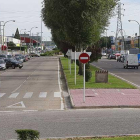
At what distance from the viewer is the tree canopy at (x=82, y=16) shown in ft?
118

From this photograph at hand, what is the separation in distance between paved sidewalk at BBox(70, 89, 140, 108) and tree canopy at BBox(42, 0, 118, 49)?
1105 cm

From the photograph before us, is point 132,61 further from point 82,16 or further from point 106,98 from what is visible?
point 106,98

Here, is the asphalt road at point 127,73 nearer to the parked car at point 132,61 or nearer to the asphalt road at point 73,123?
the parked car at point 132,61

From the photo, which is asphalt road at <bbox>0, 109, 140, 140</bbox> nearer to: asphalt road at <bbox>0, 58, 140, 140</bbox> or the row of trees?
asphalt road at <bbox>0, 58, 140, 140</bbox>

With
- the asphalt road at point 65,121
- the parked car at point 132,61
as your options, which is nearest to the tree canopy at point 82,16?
the asphalt road at point 65,121

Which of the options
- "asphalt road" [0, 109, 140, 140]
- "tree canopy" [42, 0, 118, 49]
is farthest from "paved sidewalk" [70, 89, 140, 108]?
"tree canopy" [42, 0, 118, 49]

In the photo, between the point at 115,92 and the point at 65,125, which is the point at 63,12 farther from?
the point at 65,125

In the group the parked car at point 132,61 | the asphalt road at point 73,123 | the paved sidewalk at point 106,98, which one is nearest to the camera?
the asphalt road at point 73,123

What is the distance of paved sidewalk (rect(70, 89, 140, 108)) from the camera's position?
1943cm

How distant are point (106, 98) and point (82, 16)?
49.3 ft

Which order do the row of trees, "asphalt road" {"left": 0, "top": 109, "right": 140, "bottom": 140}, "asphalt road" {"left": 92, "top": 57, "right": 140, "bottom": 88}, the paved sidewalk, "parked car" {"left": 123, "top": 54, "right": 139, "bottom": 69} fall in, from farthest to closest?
1. "parked car" {"left": 123, "top": 54, "right": 139, "bottom": 69}
2. "asphalt road" {"left": 92, "top": 57, "right": 140, "bottom": 88}
3. the row of trees
4. the paved sidewalk
5. "asphalt road" {"left": 0, "top": 109, "right": 140, "bottom": 140}

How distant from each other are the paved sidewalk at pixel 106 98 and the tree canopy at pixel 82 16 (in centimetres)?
1105

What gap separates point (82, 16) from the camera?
3578cm

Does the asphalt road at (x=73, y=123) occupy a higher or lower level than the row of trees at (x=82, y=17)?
lower
